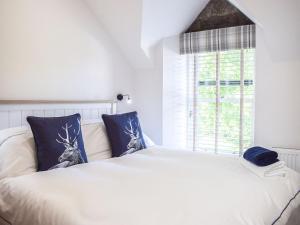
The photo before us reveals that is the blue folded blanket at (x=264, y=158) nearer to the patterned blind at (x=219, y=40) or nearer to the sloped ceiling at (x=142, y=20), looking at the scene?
the patterned blind at (x=219, y=40)

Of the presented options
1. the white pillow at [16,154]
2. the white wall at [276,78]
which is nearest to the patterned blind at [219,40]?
the white wall at [276,78]

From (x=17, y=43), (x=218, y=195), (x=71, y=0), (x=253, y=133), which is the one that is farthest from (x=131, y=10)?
(x=218, y=195)

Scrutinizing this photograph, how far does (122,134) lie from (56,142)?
2.18 ft

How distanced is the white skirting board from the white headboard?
190 centimetres

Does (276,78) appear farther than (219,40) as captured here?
No

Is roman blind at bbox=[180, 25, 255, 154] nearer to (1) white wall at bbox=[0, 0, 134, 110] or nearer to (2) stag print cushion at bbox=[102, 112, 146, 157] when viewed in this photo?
(1) white wall at bbox=[0, 0, 134, 110]

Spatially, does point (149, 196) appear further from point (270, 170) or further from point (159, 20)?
point (159, 20)

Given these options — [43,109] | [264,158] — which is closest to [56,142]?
[43,109]

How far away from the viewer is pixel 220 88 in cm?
346

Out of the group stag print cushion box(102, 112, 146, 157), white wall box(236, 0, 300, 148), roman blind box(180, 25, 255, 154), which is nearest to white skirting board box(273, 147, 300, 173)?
white wall box(236, 0, 300, 148)

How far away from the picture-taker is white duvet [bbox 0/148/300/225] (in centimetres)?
126

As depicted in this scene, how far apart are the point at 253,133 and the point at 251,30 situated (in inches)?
43.3

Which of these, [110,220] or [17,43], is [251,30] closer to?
[17,43]

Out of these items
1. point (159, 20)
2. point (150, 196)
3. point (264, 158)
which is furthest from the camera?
point (159, 20)
